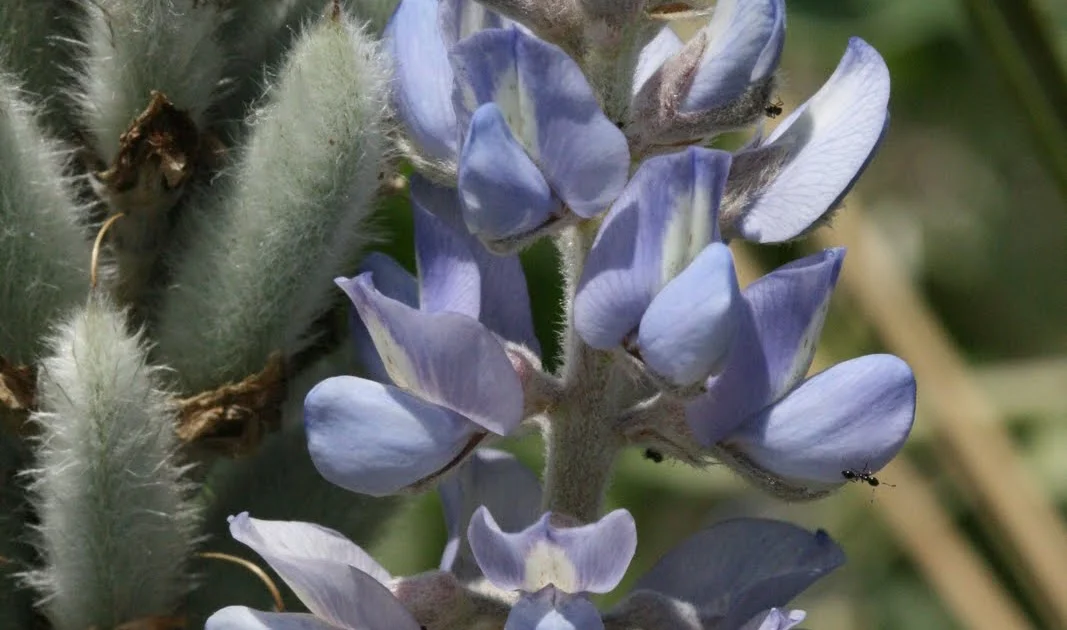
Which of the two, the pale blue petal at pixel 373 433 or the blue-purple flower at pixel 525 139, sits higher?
the blue-purple flower at pixel 525 139

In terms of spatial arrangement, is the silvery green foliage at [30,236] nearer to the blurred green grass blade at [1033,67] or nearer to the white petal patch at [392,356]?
the white petal patch at [392,356]

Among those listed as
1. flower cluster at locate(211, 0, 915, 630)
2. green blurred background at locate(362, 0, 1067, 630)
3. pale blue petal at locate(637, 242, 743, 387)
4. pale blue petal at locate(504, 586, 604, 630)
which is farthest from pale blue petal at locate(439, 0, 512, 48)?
green blurred background at locate(362, 0, 1067, 630)

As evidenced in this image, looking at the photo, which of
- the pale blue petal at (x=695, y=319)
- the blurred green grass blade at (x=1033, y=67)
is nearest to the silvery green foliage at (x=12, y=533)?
the pale blue petal at (x=695, y=319)

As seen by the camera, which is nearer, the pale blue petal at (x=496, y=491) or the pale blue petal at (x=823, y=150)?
the pale blue petal at (x=823, y=150)

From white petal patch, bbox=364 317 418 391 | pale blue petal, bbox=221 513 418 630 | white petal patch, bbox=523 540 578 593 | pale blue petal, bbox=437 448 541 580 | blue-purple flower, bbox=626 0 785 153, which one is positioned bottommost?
pale blue petal, bbox=437 448 541 580

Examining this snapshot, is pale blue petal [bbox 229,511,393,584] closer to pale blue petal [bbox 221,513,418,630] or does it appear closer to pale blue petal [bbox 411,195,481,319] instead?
pale blue petal [bbox 221,513,418,630]

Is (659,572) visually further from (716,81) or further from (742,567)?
(716,81)

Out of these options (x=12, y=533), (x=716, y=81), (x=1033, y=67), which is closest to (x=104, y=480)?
(x=12, y=533)
